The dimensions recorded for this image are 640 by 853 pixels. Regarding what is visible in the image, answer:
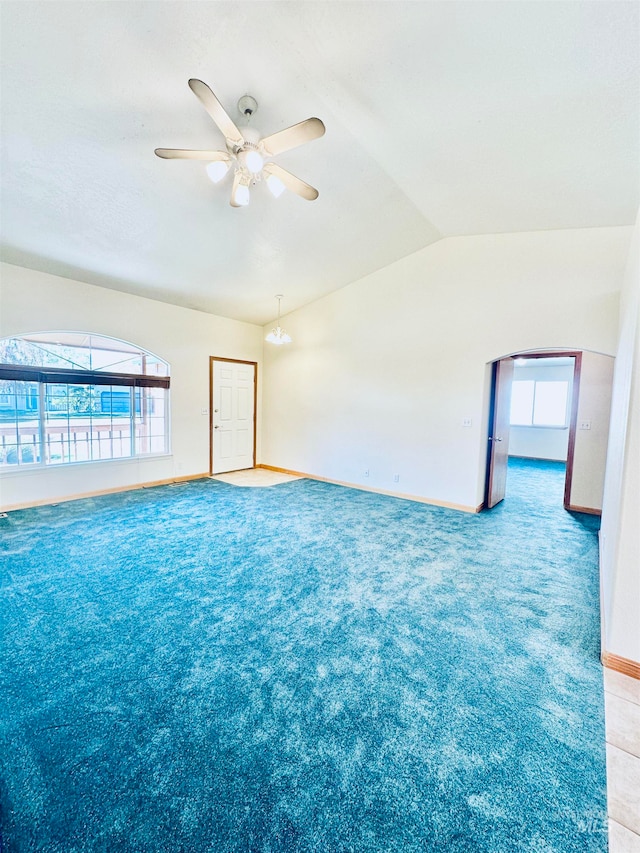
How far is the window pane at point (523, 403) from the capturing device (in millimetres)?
8836

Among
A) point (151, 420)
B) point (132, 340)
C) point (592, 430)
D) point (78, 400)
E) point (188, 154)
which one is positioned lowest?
point (151, 420)

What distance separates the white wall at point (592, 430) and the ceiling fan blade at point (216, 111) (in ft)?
15.9

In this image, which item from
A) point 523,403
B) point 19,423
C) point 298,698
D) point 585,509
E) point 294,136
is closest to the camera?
point 298,698

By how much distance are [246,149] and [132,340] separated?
12.4ft

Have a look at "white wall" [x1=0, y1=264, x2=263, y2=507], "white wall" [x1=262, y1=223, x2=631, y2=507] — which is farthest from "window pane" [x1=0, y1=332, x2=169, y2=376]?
"white wall" [x1=262, y1=223, x2=631, y2=507]

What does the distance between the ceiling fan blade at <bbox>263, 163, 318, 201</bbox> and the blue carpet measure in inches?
117

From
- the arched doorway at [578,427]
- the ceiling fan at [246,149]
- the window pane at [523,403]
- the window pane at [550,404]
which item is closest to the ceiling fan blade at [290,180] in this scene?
the ceiling fan at [246,149]

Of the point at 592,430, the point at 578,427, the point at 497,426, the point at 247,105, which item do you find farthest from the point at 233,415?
the point at 592,430

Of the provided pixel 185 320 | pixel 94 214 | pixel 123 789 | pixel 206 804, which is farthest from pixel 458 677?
pixel 185 320

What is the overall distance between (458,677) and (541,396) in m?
8.45

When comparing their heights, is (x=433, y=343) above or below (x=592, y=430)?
above

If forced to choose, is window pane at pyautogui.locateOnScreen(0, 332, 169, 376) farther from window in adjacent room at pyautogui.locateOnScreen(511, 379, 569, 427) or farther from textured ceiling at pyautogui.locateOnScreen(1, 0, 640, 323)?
window in adjacent room at pyautogui.locateOnScreen(511, 379, 569, 427)

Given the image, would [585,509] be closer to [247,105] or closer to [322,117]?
[322,117]

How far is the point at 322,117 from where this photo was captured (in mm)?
2684
